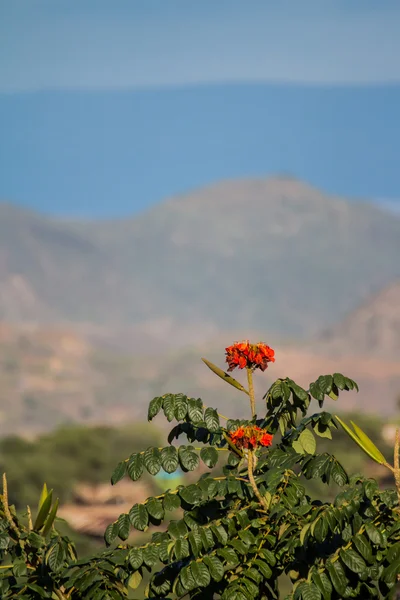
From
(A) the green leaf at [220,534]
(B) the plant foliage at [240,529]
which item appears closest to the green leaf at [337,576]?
(B) the plant foliage at [240,529]

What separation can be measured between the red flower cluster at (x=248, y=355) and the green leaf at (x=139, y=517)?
0.80m

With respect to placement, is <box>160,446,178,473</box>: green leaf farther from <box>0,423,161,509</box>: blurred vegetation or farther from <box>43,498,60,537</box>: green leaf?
<box>0,423,161,509</box>: blurred vegetation

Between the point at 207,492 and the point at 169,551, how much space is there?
40 centimetres

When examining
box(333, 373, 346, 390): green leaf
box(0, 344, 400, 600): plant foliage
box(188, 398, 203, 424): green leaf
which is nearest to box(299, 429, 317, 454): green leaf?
box(0, 344, 400, 600): plant foliage

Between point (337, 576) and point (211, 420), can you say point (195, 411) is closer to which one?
point (211, 420)

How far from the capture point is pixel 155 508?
182 inches

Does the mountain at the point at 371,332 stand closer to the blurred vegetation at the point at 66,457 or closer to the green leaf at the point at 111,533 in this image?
the blurred vegetation at the point at 66,457

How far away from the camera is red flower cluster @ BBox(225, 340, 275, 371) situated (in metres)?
4.78

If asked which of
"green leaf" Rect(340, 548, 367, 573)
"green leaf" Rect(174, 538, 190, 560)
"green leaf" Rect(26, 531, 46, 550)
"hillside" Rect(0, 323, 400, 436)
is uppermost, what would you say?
"hillside" Rect(0, 323, 400, 436)

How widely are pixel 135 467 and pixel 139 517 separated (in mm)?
244

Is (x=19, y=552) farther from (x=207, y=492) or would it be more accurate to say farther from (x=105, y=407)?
(x=105, y=407)

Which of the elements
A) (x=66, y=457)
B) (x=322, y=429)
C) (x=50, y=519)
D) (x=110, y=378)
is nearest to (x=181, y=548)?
(x=50, y=519)

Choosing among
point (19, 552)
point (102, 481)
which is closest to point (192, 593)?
point (19, 552)

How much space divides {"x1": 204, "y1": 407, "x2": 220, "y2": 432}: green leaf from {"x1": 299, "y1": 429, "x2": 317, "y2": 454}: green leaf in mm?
459
